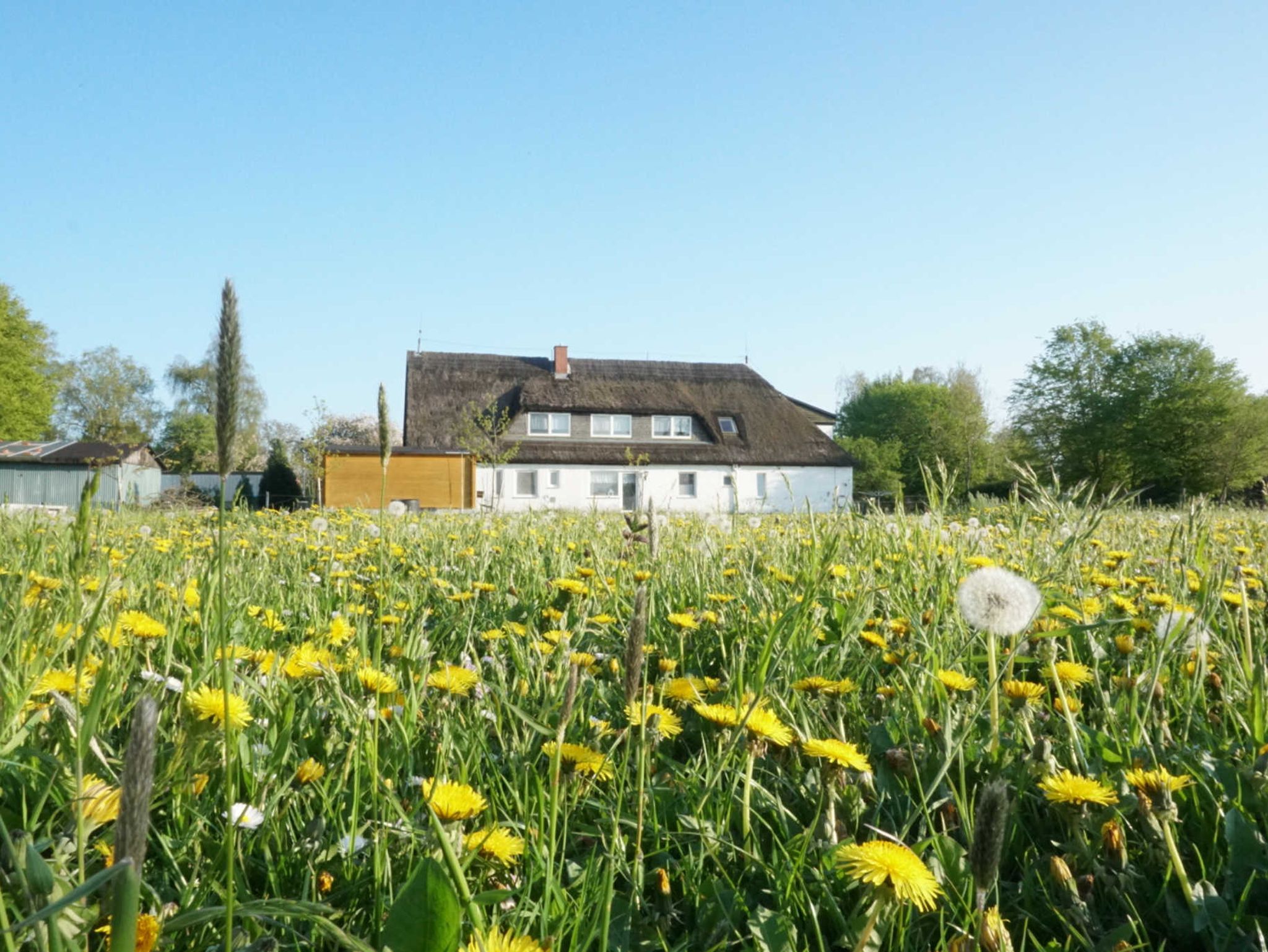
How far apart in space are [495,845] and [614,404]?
37.8 meters

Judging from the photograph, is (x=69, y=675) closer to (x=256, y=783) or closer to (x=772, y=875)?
(x=256, y=783)

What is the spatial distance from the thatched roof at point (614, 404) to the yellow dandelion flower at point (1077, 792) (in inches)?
1367

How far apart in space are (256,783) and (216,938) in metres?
0.32

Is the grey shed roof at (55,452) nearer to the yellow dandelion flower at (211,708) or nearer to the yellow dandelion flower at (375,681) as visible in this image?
the yellow dandelion flower at (375,681)

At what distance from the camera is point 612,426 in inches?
1516

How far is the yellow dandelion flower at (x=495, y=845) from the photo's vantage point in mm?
985

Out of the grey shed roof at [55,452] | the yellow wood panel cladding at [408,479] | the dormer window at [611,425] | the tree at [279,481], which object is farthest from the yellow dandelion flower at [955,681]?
the dormer window at [611,425]

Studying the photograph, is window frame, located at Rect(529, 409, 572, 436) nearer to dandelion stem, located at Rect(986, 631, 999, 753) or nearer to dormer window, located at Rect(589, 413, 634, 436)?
dormer window, located at Rect(589, 413, 634, 436)

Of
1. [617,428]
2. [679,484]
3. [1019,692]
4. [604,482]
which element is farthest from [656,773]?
[617,428]

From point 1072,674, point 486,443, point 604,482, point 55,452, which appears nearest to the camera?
point 1072,674

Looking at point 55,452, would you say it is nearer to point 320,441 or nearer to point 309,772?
point 320,441

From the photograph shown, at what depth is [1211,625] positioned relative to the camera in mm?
2326

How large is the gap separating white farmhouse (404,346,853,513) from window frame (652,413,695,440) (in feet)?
0.14

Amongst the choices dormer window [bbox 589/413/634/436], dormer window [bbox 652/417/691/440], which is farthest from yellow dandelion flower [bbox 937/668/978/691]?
dormer window [bbox 652/417/691/440]
